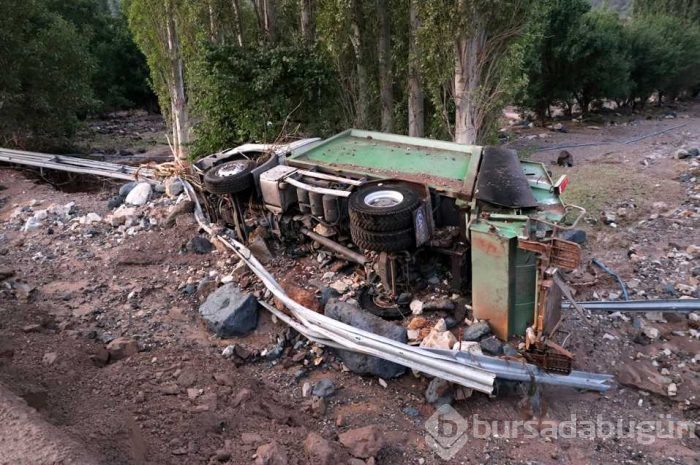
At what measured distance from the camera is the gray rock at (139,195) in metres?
8.55

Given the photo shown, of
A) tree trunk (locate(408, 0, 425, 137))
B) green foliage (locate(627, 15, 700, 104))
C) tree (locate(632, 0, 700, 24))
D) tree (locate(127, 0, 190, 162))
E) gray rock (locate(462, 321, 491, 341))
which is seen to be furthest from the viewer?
tree (locate(632, 0, 700, 24))

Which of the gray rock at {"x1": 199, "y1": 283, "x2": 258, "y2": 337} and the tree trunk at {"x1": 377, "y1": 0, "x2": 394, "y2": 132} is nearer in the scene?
the gray rock at {"x1": 199, "y1": 283, "x2": 258, "y2": 337}

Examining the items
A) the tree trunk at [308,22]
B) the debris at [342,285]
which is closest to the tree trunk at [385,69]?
the tree trunk at [308,22]

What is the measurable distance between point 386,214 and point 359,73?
7.42m

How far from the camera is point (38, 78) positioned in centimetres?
1359

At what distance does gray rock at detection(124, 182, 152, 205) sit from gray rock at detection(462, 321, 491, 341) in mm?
6249

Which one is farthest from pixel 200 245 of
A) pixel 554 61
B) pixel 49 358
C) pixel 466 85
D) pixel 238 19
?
pixel 554 61

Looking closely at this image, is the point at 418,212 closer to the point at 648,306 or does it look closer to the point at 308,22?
the point at 648,306

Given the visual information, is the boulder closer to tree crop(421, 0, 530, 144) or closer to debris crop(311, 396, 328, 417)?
debris crop(311, 396, 328, 417)

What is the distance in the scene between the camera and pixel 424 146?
627cm

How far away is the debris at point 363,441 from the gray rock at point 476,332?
114 cm

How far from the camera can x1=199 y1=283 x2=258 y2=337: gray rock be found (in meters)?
5.16

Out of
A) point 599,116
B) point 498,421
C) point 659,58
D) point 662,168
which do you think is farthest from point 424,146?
point 659,58

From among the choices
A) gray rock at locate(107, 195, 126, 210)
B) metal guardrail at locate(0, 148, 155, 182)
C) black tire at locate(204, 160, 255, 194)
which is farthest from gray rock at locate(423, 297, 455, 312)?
metal guardrail at locate(0, 148, 155, 182)
